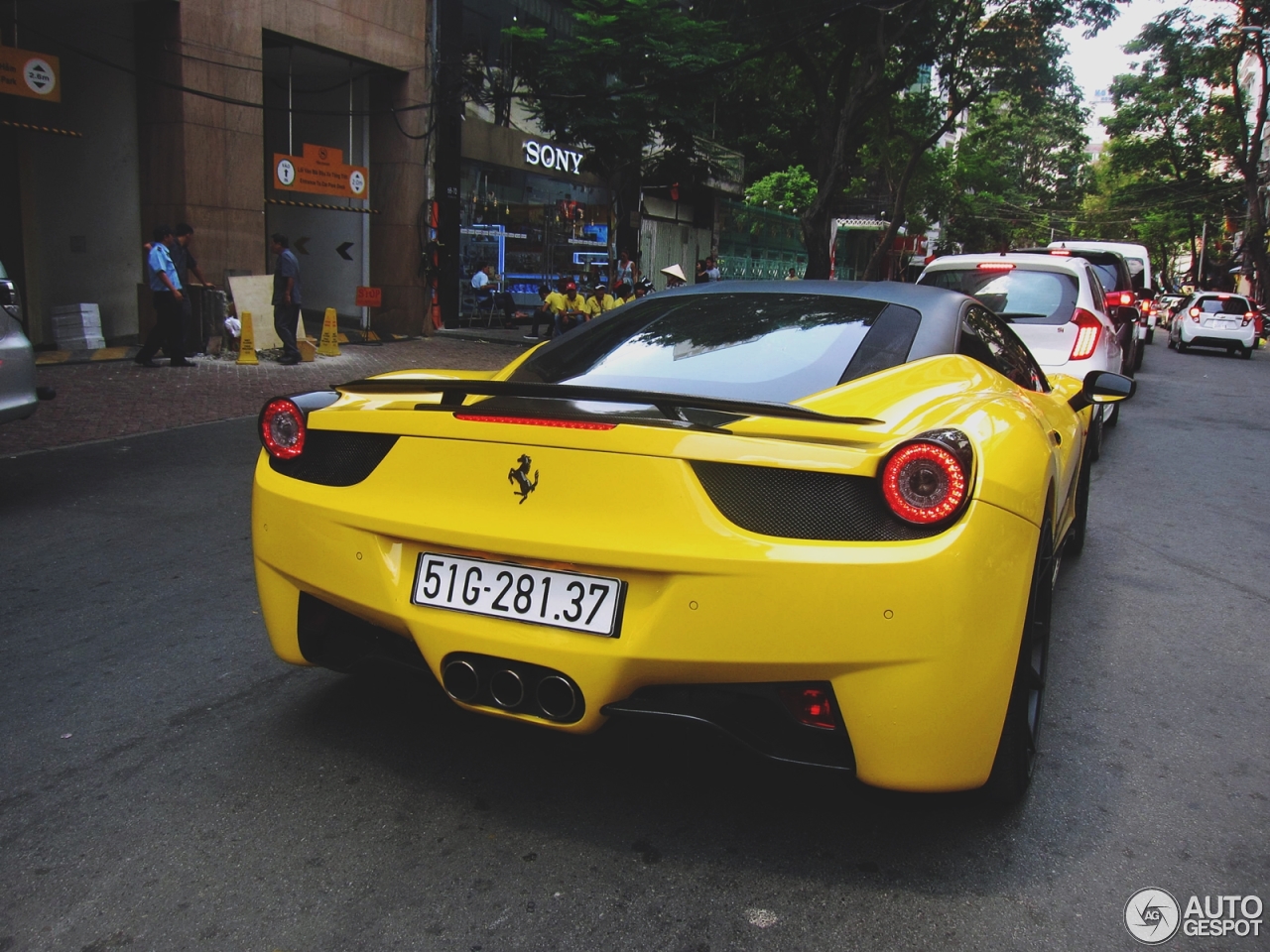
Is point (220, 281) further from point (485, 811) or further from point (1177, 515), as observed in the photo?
point (485, 811)

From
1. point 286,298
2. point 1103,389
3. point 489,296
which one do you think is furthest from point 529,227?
point 1103,389

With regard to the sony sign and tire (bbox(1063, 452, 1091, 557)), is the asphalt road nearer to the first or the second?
tire (bbox(1063, 452, 1091, 557))

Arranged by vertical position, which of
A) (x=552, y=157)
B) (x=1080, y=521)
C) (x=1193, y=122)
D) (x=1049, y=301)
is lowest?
(x=1080, y=521)

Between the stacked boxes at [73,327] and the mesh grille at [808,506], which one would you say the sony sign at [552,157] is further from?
the mesh grille at [808,506]

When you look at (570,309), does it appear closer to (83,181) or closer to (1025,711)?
(83,181)

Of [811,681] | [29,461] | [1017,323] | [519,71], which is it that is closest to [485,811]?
[811,681]

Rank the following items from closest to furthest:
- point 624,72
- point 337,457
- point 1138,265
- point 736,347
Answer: point 337,457 < point 736,347 < point 1138,265 < point 624,72

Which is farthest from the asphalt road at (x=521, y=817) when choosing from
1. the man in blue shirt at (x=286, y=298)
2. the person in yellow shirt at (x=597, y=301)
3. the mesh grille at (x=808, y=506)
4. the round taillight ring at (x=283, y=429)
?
the person in yellow shirt at (x=597, y=301)

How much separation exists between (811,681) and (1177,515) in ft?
17.7

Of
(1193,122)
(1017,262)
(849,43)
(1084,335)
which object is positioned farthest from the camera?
(1193,122)

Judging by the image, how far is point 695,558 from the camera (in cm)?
227

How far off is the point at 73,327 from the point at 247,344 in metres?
2.82

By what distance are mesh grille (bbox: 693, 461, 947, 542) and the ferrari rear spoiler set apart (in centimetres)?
19

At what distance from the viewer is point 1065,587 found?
5.02m
